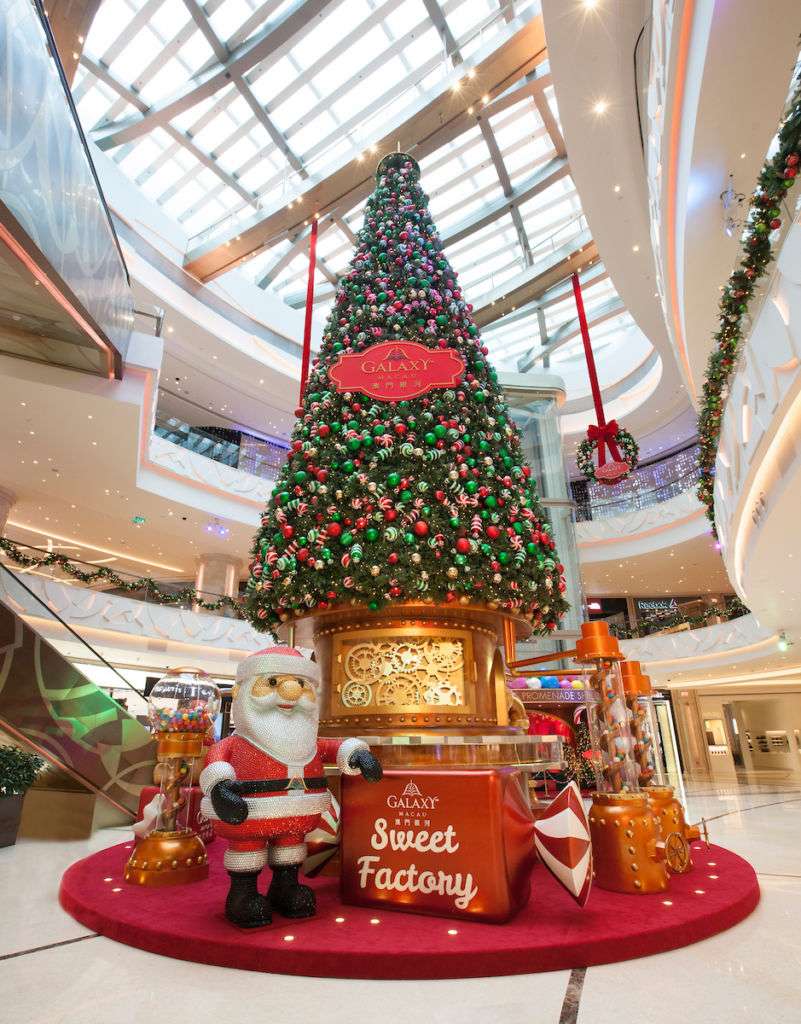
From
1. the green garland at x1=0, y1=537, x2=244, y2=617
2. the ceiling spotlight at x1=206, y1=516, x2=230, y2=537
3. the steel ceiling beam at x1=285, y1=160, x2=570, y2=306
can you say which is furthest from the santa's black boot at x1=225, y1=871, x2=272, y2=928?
the steel ceiling beam at x1=285, y1=160, x2=570, y2=306

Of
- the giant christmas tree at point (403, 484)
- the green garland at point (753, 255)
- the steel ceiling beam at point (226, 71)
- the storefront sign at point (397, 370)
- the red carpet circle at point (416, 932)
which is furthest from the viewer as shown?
the steel ceiling beam at point (226, 71)

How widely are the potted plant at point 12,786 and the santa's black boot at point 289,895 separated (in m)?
3.49

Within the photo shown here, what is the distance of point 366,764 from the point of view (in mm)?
2262

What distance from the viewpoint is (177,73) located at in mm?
11688

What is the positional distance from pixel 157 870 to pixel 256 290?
1662cm

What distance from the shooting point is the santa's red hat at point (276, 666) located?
235 centimetres

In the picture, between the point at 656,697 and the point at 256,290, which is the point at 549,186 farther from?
the point at 656,697

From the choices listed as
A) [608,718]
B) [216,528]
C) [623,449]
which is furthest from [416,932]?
[216,528]

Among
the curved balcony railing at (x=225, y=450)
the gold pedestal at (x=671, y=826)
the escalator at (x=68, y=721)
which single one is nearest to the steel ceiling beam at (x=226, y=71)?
the curved balcony railing at (x=225, y=450)

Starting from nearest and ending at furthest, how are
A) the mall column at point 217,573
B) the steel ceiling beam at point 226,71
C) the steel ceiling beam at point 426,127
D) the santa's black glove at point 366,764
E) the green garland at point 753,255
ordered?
the santa's black glove at point 366,764 → the green garland at point 753,255 → the steel ceiling beam at point 426,127 → the steel ceiling beam at point 226,71 → the mall column at point 217,573

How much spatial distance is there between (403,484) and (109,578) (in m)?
10.8

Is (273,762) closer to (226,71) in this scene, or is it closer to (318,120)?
(226,71)

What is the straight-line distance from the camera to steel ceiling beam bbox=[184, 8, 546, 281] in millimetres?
9008

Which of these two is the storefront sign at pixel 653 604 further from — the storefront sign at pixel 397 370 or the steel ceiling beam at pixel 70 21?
the steel ceiling beam at pixel 70 21
